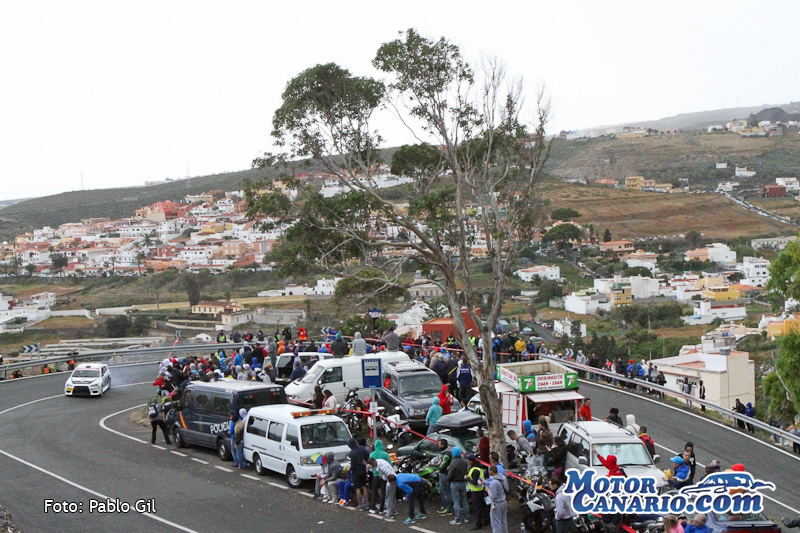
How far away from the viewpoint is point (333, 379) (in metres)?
21.7

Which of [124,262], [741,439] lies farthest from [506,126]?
[124,262]

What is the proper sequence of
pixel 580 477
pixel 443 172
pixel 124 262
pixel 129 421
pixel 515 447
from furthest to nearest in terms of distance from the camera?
pixel 124 262 < pixel 129 421 < pixel 443 172 < pixel 515 447 < pixel 580 477

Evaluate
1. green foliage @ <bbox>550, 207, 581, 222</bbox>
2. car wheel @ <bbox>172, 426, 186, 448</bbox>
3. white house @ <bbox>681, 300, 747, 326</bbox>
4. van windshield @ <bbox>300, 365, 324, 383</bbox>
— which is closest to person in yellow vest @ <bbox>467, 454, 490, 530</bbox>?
van windshield @ <bbox>300, 365, 324, 383</bbox>

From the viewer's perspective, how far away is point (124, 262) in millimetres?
177375

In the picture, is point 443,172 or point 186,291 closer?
point 443,172

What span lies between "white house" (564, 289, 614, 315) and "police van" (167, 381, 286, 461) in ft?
290

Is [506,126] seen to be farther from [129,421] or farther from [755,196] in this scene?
[755,196]

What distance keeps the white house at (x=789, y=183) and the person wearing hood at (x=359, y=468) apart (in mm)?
192441

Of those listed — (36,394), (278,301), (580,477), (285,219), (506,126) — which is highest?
(506,126)

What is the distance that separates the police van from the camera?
1869 cm

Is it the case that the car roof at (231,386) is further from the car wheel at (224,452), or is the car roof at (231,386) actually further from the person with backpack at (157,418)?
the person with backpack at (157,418)

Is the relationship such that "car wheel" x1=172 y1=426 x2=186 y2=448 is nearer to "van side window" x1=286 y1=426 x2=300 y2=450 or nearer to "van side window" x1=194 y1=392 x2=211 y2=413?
"van side window" x1=194 y1=392 x2=211 y2=413

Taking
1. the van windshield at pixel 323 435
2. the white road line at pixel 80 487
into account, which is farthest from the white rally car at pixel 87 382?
the van windshield at pixel 323 435

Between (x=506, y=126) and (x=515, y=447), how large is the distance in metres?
8.80
